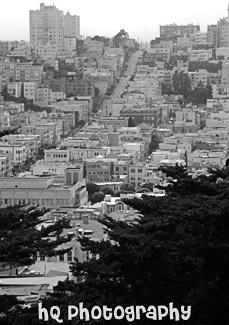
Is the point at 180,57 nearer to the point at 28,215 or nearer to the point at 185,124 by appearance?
the point at 185,124

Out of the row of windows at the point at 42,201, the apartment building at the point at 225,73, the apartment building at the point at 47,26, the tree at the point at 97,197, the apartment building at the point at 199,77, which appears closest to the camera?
the row of windows at the point at 42,201

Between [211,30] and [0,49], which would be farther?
[211,30]

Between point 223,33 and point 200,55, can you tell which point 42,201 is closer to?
point 200,55

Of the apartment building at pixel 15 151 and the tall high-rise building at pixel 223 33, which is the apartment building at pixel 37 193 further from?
the tall high-rise building at pixel 223 33

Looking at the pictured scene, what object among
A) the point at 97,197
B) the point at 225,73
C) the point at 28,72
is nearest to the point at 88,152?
the point at 97,197

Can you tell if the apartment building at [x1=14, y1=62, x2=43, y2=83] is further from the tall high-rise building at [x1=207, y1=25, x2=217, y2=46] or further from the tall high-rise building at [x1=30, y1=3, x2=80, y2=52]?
the tall high-rise building at [x1=207, y1=25, x2=217, y2=46]

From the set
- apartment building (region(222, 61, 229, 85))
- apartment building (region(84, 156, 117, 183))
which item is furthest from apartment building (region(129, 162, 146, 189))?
apartment building (region(222, 61, 229, 85))

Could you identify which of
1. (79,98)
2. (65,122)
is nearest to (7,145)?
(65,122)

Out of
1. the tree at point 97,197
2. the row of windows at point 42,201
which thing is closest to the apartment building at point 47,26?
the tree at point 97,197
